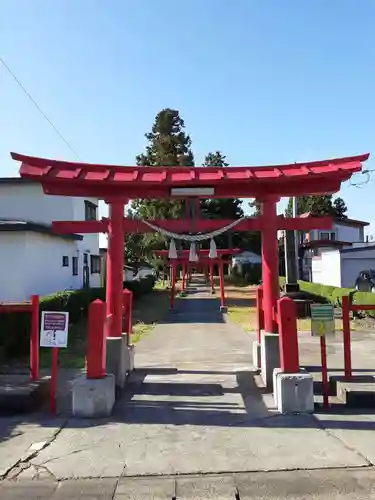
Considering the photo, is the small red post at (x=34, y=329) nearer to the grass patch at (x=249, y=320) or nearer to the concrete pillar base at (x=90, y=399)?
the concrete pillar base at (x=90, y=399)

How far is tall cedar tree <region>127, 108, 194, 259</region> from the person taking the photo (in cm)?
3444

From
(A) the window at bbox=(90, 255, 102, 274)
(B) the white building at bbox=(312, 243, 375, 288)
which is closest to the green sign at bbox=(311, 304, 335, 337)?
(A) the window at bbox=(90, 255, 102, 274)

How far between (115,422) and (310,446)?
8.11 feet

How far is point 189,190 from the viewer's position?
765 centimetres

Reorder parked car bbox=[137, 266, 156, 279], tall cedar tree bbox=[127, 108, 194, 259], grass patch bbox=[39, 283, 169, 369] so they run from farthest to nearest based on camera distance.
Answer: parked car bbox=[137, 266, 156, 279], tall cedar tree bbox=[127, 108, 194, 259], grass patch bbox=[39, 283, 169, 369]

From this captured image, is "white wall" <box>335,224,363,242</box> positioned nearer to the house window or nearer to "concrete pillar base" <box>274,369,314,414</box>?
the house window

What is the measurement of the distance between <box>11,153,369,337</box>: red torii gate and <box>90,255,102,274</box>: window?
18813 mm

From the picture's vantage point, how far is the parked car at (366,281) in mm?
24062

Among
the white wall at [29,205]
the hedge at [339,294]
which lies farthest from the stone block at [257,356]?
the white wall at [29,205]

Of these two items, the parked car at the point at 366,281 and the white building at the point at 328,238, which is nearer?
the parked car at the point at 366,281

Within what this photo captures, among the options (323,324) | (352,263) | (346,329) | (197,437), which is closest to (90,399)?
(197,437)

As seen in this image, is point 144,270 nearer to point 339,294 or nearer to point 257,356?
point 339,294

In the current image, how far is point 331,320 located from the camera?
692 centimetres

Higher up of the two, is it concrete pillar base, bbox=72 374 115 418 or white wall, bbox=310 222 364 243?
white wall, bbox=310 222 364 243
